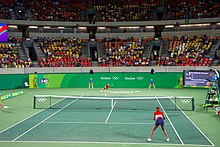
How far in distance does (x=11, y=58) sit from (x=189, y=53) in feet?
87.6

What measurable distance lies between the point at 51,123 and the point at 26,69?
2634 centimetres

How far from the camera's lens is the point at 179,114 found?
2122 cm

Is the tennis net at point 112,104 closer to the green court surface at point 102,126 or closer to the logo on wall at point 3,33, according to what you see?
the green court surface at point 102,126

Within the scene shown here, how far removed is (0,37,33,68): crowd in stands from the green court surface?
1832 cm

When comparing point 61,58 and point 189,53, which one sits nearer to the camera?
point 189,53

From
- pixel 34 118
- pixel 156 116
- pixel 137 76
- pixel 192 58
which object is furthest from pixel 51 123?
pixel 192 58

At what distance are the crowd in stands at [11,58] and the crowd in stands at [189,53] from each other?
20145 millimetres

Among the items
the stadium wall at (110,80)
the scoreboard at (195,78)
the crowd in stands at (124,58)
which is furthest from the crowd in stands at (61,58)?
the scoreboard at (195,78)

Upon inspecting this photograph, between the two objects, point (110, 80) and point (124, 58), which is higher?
point (124, 58)

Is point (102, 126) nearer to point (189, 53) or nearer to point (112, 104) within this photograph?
point (112, 104)

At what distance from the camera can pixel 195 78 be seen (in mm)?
37062

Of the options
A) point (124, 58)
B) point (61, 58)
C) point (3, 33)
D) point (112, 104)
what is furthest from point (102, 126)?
point (61, 58)

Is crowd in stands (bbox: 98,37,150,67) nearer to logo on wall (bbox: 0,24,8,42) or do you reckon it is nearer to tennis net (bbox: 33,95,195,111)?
logo on wall (bbox: 0,24,8,42)

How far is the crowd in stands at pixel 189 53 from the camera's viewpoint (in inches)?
1714
